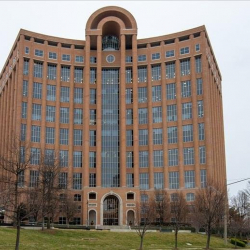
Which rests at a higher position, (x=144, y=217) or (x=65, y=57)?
(x=65, y=57)

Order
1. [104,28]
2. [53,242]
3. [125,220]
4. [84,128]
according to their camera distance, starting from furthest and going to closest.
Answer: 1. [104,28]
2. [84,128]
3. [125,220]
4. [53,242]

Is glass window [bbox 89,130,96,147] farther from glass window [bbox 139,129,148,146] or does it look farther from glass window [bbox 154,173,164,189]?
glass window [bbox 154,173,164,189]

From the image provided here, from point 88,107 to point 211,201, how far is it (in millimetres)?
52903

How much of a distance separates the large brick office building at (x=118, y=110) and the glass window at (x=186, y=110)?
22 centimetres

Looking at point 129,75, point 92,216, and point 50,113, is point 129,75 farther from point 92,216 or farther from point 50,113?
point 92,216

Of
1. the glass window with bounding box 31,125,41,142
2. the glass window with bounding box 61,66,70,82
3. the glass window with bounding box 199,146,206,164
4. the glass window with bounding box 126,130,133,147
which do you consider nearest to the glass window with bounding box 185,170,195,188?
the glass window with bounding box 199,146,206,164

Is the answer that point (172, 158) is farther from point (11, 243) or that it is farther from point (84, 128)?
point (11, 243)

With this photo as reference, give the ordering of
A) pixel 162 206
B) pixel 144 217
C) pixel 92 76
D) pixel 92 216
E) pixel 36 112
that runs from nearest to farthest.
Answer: pixel 144 217 → pixel 162 206 → pixel 92 216 → pixel 36 112 → pixel 92 76

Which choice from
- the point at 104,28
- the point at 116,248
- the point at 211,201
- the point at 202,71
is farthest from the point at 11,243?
the point at 104,28

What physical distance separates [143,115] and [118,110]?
19.1 ft

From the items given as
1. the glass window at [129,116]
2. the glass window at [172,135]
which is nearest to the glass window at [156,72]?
the glass window at [129,116]

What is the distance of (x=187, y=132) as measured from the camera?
101 meters

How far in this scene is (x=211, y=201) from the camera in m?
56.5

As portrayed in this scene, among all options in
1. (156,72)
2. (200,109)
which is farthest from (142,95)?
(200,109)
